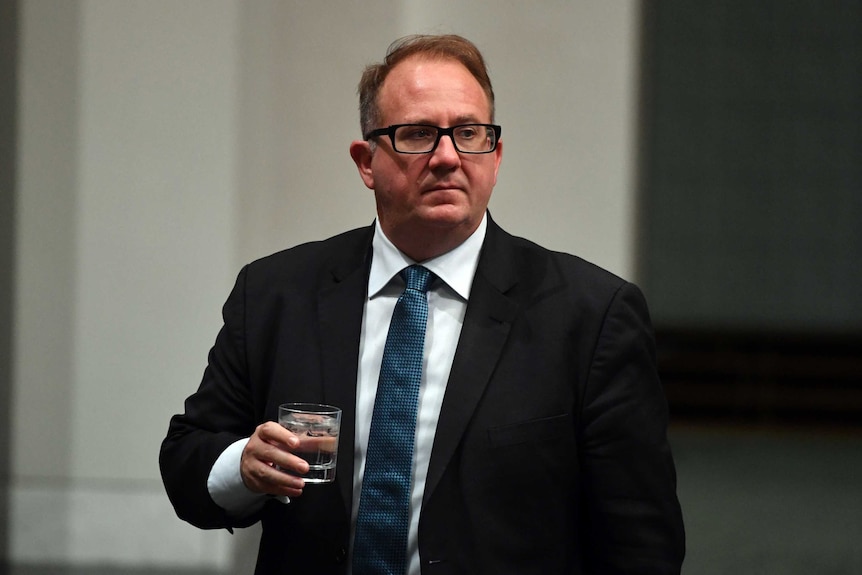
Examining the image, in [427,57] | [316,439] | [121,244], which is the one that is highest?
[427,57]

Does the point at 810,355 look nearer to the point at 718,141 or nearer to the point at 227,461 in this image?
the point at 718,141

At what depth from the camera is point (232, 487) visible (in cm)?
175

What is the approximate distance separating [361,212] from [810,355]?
186 inches

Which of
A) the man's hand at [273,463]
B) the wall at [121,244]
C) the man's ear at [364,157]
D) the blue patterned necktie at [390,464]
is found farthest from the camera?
the wall at [121,244]

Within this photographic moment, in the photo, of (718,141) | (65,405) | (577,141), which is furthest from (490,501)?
(718,141)

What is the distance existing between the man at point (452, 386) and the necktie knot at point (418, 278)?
0.02m

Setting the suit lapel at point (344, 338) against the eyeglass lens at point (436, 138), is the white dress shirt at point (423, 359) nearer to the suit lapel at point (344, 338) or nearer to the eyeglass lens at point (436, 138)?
the suit lapel at point (344, 338)

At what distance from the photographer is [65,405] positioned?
4004 millimetres

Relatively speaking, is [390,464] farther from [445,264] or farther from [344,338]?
[445,264]

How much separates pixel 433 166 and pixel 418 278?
20 centimetres

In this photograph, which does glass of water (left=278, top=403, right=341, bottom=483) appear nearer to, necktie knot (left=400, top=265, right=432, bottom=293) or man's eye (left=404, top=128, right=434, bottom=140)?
necktie knot (left=400, top=265, right=432, bottom=293)

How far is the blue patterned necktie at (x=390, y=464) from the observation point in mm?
1727

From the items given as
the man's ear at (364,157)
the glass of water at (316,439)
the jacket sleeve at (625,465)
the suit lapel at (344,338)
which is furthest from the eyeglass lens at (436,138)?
the glass of water at (316,439)

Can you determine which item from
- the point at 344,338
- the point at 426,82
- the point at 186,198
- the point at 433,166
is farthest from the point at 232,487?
the point at 186,198
